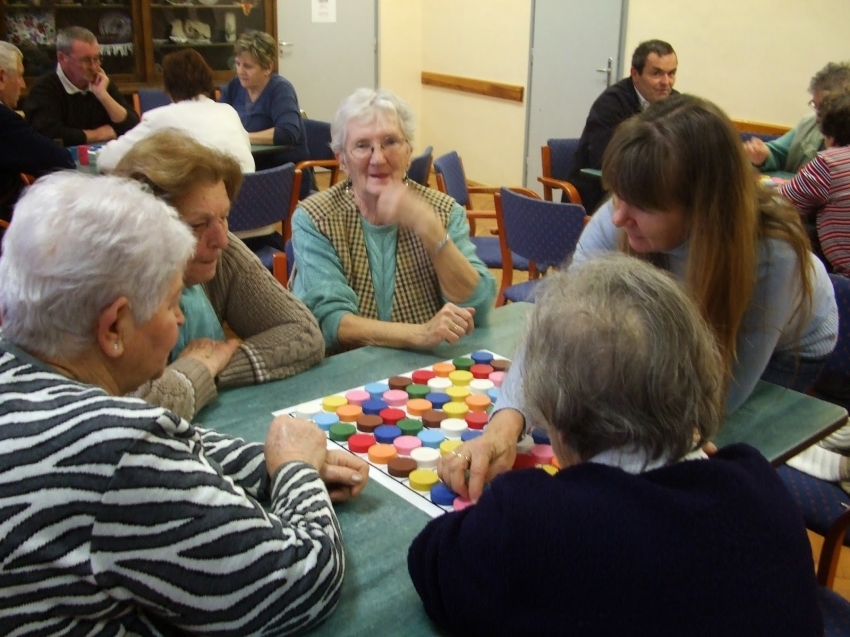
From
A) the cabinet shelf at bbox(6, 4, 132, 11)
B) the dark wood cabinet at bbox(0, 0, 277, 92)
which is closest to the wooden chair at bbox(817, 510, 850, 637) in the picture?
the dark wood cabinet at bbox(0, 0, 277, 92)

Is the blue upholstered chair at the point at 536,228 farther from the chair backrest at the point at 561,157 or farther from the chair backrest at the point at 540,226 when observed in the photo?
the chair backrest at the point at 561,157

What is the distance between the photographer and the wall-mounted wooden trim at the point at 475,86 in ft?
23.7

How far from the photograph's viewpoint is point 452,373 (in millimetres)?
1904

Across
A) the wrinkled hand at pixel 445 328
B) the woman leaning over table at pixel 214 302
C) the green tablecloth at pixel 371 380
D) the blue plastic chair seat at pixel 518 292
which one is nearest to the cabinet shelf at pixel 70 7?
the blue plastic chair seat at pixel 518 292

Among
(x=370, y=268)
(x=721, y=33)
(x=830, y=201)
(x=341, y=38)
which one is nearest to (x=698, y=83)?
(x=721, y=33)

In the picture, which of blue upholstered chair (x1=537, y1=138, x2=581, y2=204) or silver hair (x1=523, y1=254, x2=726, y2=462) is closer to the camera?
silver hair (x1=523, y1=254, x2=726, y2=462)

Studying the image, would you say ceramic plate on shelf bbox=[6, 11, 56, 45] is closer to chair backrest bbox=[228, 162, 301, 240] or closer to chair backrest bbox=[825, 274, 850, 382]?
chair backrest bbox=[228, 162, 301, 240]

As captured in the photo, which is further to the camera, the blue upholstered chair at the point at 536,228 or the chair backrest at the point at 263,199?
the chair backrest at the point at 263,199

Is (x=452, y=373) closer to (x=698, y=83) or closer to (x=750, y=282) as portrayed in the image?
(x=750, y=282)

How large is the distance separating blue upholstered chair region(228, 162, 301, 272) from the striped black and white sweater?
2604 mm

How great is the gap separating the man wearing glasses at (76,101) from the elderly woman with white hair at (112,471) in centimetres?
422

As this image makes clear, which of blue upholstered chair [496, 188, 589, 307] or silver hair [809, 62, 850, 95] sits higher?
silver hair [809, 62, 850, 95]

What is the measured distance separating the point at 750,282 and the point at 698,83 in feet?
14.6

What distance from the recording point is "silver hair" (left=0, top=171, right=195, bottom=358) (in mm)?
1022
